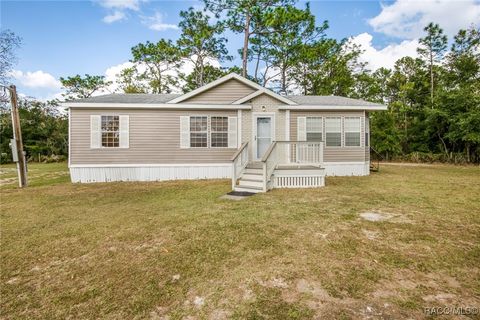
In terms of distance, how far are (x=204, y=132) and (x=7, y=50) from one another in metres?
8.65

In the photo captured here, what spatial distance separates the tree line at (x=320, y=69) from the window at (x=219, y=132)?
1255cm

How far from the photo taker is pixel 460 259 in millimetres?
2990

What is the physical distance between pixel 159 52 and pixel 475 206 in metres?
25.4

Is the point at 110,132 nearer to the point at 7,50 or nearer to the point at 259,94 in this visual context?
the point at 7,50

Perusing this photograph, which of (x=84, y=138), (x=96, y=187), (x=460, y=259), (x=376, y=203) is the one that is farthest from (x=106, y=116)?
(x=460, y=259)

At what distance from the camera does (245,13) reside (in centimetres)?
2019

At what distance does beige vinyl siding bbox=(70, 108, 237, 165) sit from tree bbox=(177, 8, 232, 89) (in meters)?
13.9

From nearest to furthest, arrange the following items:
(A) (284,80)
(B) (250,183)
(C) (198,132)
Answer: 1. (B) (250,183)
2. (C) (198,132)
3. (A) (284,80)

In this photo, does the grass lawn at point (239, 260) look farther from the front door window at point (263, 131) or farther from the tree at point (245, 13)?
the tree at point (245, 13)

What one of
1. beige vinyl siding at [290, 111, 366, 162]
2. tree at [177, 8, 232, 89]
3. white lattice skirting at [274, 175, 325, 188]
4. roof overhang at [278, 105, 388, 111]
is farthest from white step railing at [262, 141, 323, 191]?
tree at [177, 8, 232, 89]

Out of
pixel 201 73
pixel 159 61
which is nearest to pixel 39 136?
pixel 159 61

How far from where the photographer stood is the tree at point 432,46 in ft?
73.3

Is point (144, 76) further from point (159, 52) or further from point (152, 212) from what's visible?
point (152, 212)

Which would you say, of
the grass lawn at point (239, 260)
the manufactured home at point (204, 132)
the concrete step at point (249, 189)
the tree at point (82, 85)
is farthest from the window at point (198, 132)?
the tree at point (82, 85)
